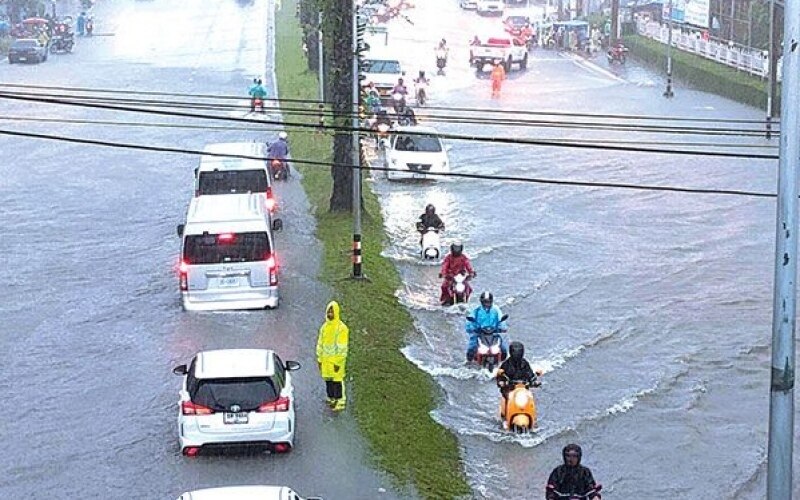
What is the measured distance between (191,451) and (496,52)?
50.6 meters

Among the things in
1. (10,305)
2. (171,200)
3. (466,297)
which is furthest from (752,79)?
(10,305)

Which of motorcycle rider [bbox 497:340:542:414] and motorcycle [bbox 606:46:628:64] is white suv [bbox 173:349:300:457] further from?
motorcycle [bbox 606:46:628:64]

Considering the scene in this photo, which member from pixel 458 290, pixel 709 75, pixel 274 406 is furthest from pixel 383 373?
pixel 709 75

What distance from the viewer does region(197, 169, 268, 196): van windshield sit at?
32.4 m

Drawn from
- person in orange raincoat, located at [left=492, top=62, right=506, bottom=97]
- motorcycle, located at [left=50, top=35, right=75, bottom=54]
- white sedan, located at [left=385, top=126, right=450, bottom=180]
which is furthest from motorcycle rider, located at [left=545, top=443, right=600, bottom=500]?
motorcycle, located at [left=50, top=35, right=75, bottom=54]

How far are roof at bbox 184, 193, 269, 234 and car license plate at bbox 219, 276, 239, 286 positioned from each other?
83 cm

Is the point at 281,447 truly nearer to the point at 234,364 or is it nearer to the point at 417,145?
the point at 234,364

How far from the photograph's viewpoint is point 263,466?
60.3 ft

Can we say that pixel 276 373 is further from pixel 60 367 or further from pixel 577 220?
pixel 577 220

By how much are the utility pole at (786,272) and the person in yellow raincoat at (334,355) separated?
7576 mm

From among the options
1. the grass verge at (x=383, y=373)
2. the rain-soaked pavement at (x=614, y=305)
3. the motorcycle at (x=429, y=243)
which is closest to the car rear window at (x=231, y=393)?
the grass verge at (x=383, y=373)

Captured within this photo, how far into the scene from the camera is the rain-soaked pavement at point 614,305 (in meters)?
21.1

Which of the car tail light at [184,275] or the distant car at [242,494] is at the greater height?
the distant car at [242,494]

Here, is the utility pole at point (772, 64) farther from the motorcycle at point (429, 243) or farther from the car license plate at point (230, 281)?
the car license plate at point (230, 281)
